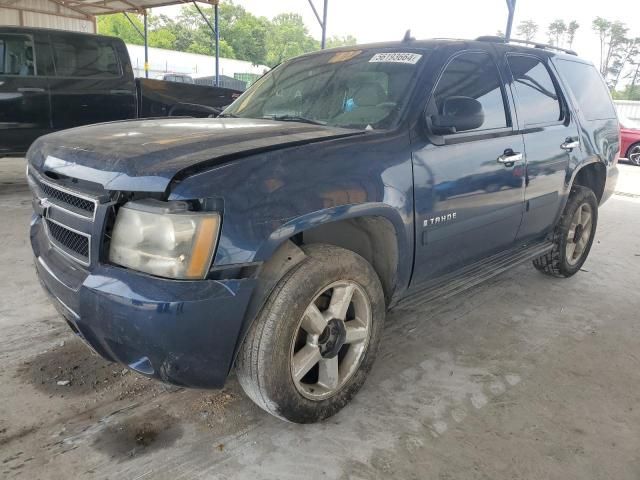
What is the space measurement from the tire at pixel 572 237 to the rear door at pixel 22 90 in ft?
20.0

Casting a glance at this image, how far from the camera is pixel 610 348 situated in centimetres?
338

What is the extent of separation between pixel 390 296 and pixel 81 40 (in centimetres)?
633

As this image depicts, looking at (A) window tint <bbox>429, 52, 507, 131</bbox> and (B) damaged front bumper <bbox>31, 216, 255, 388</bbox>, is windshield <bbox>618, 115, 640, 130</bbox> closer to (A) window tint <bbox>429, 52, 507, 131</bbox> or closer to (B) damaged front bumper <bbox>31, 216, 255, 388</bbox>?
(A) window tint <bbox>429, 52, 507, 131</bbox>

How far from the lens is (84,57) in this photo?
7.07 meters

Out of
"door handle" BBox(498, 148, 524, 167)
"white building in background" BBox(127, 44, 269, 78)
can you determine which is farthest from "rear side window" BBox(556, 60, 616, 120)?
"white building in background" BBox(127, 44, 269, 78)

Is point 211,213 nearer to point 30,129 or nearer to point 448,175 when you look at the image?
point 448,175

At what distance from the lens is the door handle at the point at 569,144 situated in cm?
378

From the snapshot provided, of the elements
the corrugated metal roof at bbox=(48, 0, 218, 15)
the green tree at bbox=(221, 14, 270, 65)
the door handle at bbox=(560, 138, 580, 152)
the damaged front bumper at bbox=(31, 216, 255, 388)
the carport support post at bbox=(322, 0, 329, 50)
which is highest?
the green tree at bbox=(221, 14, 270, 65)

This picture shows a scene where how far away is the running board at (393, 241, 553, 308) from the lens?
9.68ft

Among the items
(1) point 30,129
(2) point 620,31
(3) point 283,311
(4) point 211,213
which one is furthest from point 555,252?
(2) point 620,31

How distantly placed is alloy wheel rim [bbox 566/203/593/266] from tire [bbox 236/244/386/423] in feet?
8.24

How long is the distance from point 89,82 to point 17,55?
0.88 metres

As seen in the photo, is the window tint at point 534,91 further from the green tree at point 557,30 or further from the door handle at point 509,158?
the green tree at point 557,30

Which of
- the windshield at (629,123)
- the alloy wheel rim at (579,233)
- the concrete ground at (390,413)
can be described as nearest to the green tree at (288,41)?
the windshield at (629,123)
